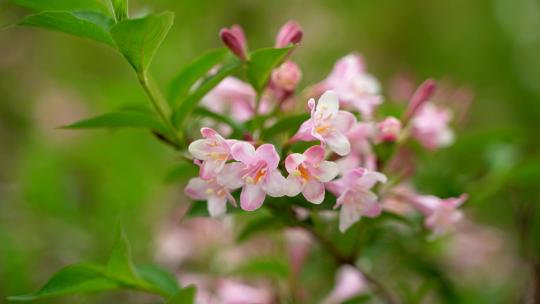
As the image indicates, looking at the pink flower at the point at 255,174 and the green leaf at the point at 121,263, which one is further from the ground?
the pink flower at the point at 255,174

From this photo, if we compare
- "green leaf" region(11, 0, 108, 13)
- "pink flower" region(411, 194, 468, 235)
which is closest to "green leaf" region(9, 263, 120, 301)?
"green leaf" region(11, 0, 108, 13)

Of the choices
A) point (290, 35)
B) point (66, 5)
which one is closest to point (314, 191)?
point (290, 35)

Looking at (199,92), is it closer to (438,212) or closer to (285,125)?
(285,125)

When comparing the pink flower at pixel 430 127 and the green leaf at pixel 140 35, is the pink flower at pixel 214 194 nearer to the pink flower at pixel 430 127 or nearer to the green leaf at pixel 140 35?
the green leaf at pixel 140 35

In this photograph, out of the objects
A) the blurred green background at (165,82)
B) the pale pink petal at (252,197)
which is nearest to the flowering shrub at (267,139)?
the pale pink petal at (252,197)

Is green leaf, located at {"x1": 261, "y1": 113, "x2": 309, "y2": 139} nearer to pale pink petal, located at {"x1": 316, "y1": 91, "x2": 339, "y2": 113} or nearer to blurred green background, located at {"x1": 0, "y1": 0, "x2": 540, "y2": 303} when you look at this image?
pale pink petal, located at {"x1": 316, "y1": 91, "x2": 339, "y2": 113}

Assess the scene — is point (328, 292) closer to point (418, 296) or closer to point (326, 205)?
point (418, 296)
